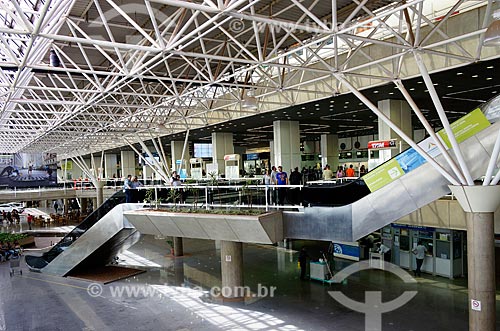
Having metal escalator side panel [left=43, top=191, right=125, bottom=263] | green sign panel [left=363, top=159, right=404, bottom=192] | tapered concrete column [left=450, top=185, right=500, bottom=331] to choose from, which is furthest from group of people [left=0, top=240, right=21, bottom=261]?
tapered concrete column [left=450, top=185, right=500, bottom=331]

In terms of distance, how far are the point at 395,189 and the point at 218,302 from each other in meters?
10.1

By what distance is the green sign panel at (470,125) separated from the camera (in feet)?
38.9

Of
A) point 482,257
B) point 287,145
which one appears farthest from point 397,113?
point 482,257

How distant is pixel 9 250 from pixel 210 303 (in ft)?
78.2

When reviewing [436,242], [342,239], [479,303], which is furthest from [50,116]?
[479,303]

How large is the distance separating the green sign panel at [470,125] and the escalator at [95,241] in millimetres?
16157

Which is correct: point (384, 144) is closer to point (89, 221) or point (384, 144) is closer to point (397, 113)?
point (397, 113)

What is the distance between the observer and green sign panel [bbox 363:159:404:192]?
43.3 ft

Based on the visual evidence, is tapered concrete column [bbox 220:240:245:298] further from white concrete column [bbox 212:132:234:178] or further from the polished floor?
white concrete column [bbox 212:132:234:178]

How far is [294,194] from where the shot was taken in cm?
1614

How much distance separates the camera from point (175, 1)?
8672 millimetres

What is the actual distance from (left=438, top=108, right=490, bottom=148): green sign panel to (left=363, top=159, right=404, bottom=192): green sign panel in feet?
5.66

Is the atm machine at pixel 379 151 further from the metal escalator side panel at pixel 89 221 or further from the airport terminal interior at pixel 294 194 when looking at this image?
the metal escalator side panel at pixel 89 221

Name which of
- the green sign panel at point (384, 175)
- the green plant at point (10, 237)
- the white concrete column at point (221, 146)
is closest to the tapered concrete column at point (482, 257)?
the green sign panel at point (384, 175)
